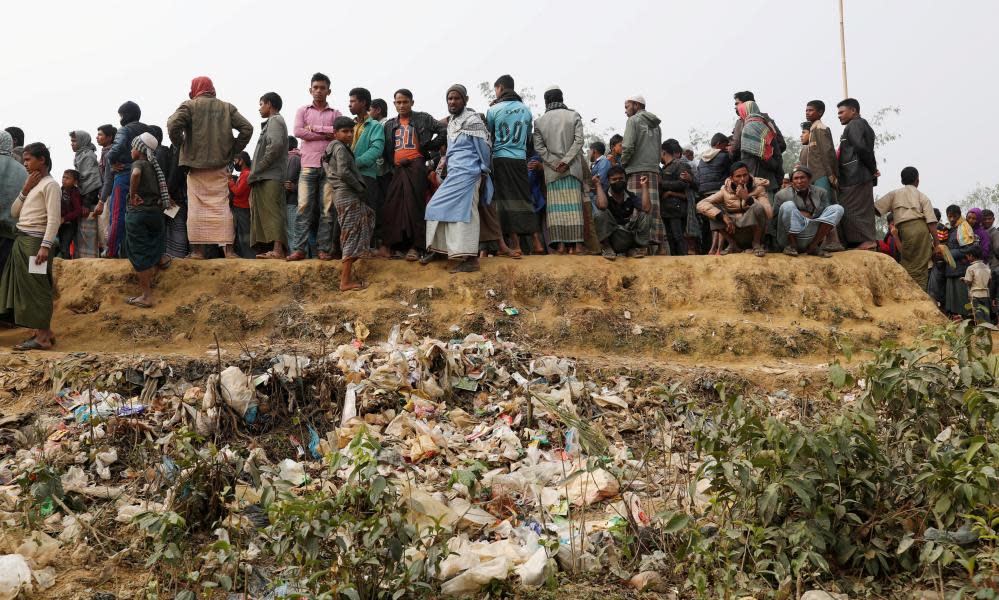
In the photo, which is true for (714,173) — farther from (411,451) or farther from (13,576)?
(13,576)

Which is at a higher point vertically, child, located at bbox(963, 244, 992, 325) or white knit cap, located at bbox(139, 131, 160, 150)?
white knit cap, located at bbox(139, 131, 160, 150)

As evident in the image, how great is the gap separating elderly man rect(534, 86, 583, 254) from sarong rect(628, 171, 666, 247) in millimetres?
630

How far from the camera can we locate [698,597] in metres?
3.93

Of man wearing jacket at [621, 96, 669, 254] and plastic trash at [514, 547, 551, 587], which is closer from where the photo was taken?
plastic trash at [514, 547, 551, 587]

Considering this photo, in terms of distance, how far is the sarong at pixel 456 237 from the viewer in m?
8.34

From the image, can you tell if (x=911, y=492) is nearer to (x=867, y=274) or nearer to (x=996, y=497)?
(x=996, y=497)

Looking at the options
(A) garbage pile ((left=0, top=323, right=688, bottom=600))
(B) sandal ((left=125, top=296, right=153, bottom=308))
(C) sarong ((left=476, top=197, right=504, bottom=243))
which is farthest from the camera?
(C) sarong ((left=476, top=197, right=504, bottom=243))

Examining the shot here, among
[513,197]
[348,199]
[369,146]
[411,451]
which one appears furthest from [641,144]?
[411,451]

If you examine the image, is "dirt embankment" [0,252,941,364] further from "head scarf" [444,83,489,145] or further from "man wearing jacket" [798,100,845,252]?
"head scarf" [444,83,489,145]

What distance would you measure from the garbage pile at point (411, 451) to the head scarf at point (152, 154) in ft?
6.37

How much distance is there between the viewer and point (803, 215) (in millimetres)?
8977

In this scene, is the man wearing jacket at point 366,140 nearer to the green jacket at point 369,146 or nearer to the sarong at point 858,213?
the green jacket at point 369,146

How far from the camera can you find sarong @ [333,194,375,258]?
810 cm

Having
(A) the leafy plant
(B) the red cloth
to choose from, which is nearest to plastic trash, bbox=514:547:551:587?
(A) the leafy plant
